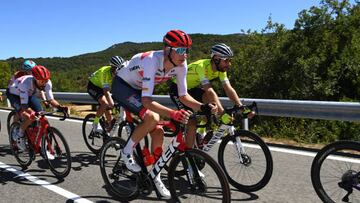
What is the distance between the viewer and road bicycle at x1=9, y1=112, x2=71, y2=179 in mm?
6234

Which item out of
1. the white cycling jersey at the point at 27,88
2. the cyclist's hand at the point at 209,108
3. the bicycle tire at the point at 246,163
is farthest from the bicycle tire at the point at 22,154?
the cyclist's hand at the point at 209,108

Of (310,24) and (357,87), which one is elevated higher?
(310,24)

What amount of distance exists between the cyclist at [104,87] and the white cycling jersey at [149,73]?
98.9 inches

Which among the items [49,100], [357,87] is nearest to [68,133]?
[49,100]

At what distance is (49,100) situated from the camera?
6996 mm

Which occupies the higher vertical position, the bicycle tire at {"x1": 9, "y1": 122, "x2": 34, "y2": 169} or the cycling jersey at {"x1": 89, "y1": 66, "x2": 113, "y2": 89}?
the cycling jersey at {"x1": 89, "y1": 66, "x2": 113, "y2": 89}

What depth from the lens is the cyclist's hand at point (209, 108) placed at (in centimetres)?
442

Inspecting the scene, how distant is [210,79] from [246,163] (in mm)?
1372

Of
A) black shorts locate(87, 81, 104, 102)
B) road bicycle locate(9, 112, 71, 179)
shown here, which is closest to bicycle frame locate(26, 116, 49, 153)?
road bicycle locate(9, 112, 71, 179)

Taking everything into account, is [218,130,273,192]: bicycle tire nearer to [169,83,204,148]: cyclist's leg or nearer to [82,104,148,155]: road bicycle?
[169,83,204,148]: cyclist's leg

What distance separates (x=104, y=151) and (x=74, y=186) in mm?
832

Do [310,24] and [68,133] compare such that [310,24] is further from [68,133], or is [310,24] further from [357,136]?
[68,133]

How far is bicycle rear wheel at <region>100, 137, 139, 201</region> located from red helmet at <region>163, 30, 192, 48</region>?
4.64 feet

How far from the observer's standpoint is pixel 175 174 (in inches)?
176
